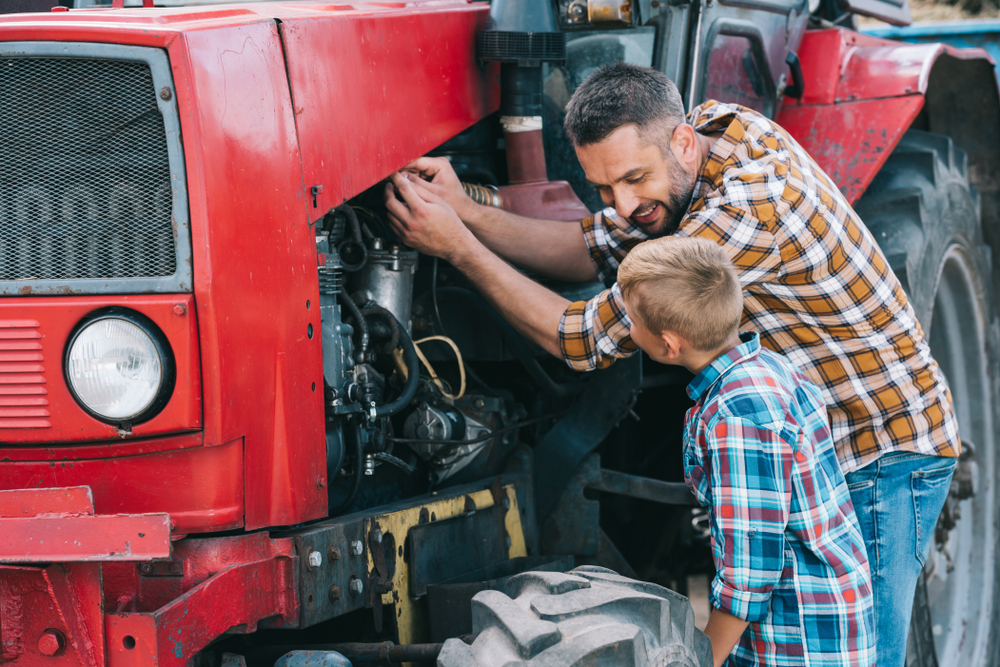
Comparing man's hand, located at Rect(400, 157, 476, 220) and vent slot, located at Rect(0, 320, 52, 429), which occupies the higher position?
man's hand, located at Rect(400, 157, 476, 220)

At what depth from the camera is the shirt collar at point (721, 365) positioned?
1.87 m

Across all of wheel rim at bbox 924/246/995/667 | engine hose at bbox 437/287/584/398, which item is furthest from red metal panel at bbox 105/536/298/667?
wheel rim at bbox 924/246/995/667

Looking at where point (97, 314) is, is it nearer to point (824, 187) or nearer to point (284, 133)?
point (284, 133)

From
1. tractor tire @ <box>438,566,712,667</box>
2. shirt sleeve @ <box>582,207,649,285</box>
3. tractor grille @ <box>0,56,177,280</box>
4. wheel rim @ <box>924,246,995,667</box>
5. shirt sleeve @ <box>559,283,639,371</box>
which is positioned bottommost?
wheel rim @ <box>924,246,995,667</box>

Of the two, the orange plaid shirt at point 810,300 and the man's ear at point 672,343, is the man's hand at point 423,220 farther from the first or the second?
the man's ear at point 672,343

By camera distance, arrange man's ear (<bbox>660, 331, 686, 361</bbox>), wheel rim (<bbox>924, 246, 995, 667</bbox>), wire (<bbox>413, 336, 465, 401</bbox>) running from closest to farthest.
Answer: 1. man's ear (<bbox>660, 331, 686, 361</bbox>)
2. wire (<bbox>413, 336, 465, 401</bbox>)
3. wheel rim (<bbox>924, 246, 995, 667</bbox>)

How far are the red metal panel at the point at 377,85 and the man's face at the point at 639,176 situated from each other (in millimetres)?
356

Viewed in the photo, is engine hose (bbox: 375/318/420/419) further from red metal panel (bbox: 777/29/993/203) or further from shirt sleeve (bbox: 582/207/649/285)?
red metal panel (bbox: 777/29/993/203)

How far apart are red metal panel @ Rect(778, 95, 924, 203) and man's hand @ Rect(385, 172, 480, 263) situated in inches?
50.7

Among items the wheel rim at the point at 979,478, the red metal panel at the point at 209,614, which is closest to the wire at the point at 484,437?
the red metal panel at the point at 209,614

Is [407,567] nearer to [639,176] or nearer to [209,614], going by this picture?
[209,614]

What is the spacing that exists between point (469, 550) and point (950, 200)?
196 centimetres

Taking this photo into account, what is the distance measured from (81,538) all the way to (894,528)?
1736mm

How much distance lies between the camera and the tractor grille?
1686mm
